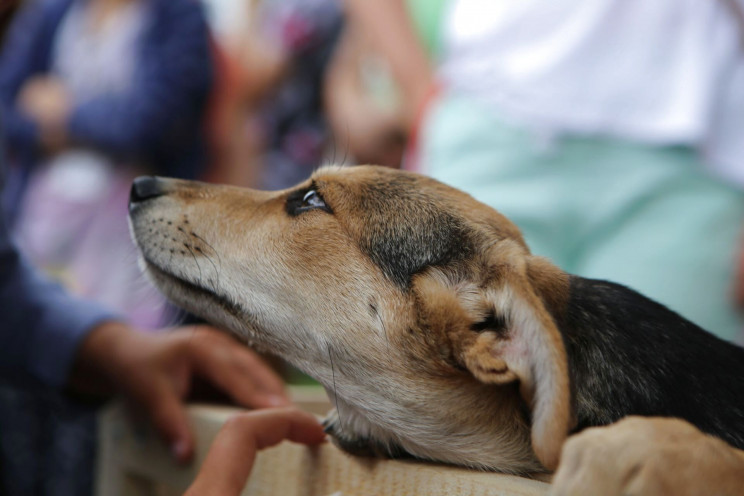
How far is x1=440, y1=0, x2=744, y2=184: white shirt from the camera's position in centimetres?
183

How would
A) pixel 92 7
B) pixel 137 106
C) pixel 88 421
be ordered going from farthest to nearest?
1. pixel 92 7
2. pixel 137 106
3. pixel 88 421

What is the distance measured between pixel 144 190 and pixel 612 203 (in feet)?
3.59

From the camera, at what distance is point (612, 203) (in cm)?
183

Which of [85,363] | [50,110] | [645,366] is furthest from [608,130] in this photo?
[50,110]

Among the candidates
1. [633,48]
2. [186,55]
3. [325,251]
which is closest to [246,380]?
[325,251]

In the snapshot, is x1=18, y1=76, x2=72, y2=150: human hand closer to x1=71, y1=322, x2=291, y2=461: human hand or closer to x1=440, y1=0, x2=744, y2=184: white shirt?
x1=71, y1=322, x2=291, y2=461: human hand

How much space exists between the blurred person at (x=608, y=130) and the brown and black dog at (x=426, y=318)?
1.92 feet

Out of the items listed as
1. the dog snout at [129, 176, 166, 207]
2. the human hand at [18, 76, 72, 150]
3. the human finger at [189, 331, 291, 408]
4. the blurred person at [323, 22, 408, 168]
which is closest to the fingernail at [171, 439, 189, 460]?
the human finger at [189, 331, 291, 408]

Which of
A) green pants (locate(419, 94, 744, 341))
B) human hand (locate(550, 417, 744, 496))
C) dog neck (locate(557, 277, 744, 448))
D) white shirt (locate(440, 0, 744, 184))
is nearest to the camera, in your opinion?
human hand (locate(550, 417, 744, 496))

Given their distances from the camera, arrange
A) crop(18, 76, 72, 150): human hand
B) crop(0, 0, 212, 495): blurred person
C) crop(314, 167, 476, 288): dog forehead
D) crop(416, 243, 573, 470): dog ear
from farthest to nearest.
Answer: crop(18, 76, 72, 150): human hand → crop(0, 0, 212, 495): blurred person → crop(314, 167, 476, 288): dog forehead → crop(416, 243, 573, 470): dog ear

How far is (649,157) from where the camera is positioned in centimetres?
185

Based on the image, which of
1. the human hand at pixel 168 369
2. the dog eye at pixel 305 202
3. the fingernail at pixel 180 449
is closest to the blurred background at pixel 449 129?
the human hand at pixel 168 369

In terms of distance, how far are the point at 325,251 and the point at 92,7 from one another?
1974mm

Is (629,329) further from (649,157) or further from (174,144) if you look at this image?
(174,144)
